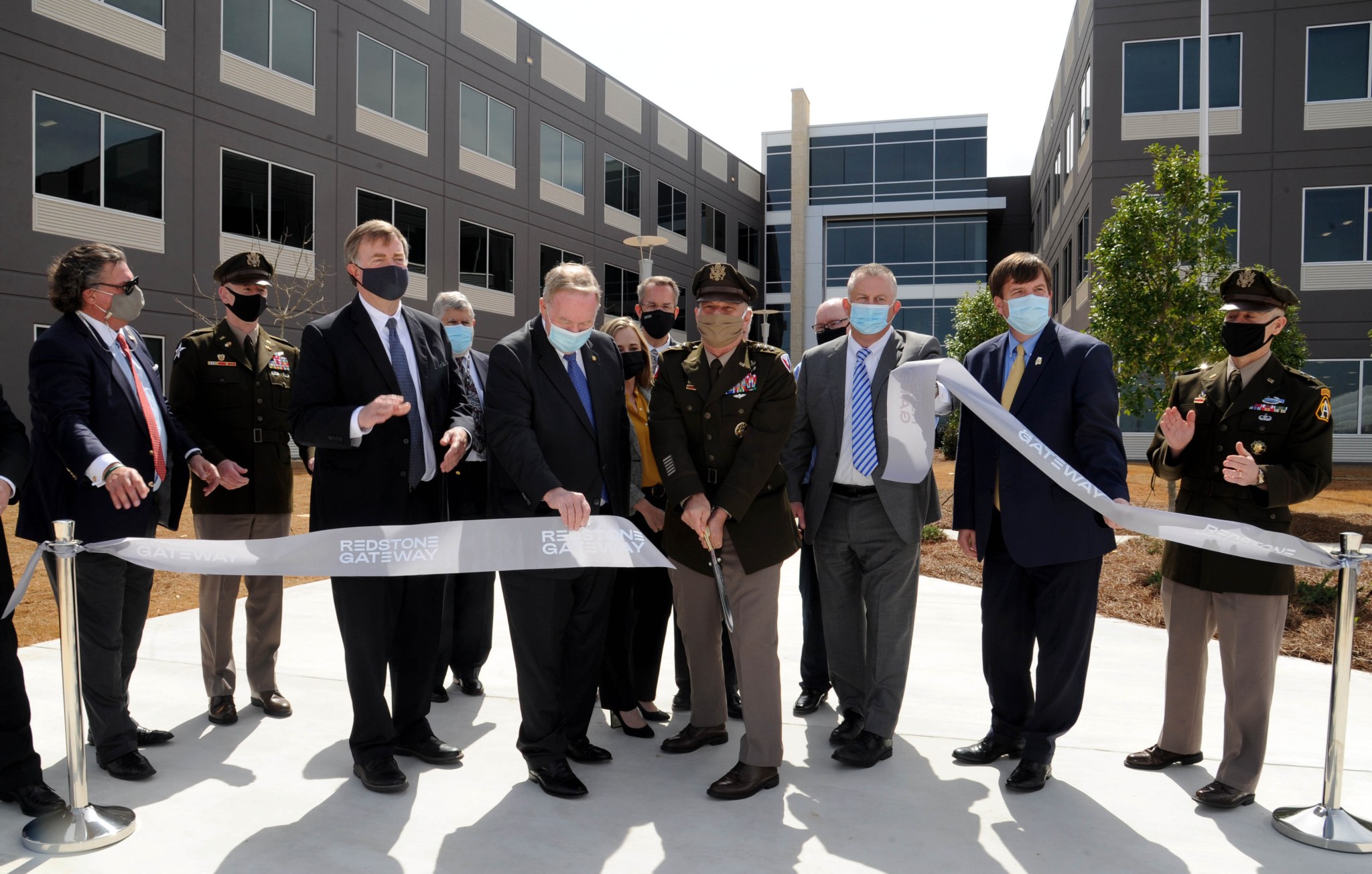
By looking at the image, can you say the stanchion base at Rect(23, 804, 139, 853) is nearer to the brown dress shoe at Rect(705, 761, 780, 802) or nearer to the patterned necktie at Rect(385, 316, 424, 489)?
the patterned necktie at Rect(385, 316, 424, 489)

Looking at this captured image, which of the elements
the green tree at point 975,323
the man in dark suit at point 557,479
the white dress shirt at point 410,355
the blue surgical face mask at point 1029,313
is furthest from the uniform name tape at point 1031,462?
the green tree at point 975,323

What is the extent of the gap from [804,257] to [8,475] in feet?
135

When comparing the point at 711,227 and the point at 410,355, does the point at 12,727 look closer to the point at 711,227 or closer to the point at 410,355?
the point at 410,355

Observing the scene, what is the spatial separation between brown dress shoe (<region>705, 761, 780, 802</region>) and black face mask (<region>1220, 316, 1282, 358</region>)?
2.71m

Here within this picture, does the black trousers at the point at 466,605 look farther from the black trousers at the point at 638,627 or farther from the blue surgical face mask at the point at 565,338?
the blue surgical face mask at the point at 565,338

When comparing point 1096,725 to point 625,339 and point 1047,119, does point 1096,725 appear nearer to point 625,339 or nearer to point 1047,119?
point 625,339

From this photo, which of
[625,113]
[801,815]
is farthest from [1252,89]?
[801,815]

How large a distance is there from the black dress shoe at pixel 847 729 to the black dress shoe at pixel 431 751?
1818mm

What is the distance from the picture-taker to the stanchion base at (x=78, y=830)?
329 centimetres

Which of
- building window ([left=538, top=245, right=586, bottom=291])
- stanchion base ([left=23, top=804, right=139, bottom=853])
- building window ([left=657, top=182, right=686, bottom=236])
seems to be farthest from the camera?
building window ([left=657, top=182, right=686, bottom=236])

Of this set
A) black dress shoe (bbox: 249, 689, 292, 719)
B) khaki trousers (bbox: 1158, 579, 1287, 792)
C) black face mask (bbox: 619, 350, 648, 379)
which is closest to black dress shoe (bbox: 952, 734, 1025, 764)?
khaki trousers (bbox: 1158, 579, 1287, 792)

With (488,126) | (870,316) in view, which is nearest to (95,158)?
(488,126)

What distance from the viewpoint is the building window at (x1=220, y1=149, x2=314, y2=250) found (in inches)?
748

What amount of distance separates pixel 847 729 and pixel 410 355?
280 centimetres
